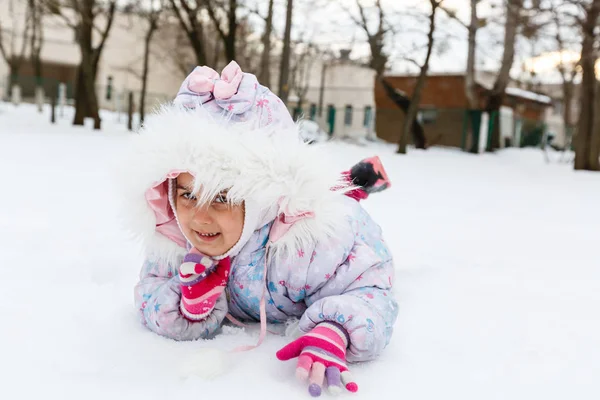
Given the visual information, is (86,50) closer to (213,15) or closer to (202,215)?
(213,15)

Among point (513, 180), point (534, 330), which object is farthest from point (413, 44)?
point (534, 330)

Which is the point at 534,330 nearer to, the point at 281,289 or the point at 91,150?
the point at 281,289

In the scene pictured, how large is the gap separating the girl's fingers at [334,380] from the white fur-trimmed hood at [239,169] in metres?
0.38

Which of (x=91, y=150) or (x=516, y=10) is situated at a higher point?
(x=516, y=10)

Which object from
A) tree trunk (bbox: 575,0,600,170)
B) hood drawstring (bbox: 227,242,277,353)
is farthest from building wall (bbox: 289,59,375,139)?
hood drawstring (bbox: 227,242,277,353)

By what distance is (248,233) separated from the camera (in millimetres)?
1526

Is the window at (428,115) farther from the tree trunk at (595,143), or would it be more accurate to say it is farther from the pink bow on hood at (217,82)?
the pink bow on hood at (217,82)

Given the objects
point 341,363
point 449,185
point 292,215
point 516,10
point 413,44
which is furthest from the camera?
point 413,44

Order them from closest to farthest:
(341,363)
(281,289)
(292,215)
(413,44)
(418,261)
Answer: (341,363) < (292,215) < (281,289) < (418,261) < (413,44)

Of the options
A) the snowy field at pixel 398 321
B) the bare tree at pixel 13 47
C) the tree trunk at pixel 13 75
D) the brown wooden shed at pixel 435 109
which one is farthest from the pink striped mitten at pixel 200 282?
the tree trunk at pixel 13 75

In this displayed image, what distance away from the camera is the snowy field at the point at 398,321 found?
4.45 feet

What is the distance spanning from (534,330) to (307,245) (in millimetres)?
941

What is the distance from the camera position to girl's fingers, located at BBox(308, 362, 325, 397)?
1.26m

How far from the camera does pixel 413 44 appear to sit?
12.8 metres
